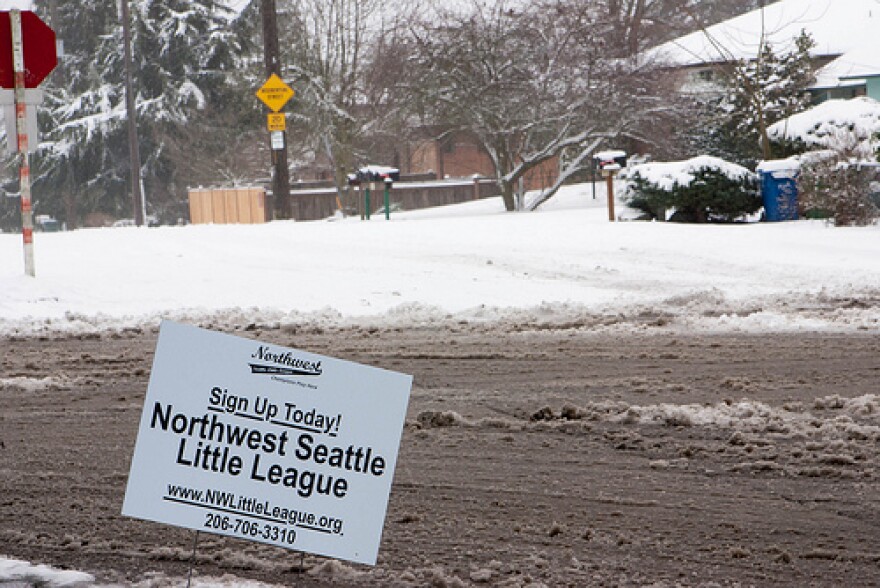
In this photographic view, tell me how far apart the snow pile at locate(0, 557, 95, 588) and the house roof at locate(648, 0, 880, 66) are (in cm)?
2704

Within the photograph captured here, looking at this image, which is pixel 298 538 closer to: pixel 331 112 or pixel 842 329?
pixel 842 329

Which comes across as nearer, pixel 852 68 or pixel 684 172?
pixel 684 172

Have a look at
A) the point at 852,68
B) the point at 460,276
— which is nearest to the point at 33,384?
the point at 460,276

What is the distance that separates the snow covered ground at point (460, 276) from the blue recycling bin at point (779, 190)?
802 mm

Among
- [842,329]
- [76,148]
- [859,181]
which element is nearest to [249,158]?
[76,148]

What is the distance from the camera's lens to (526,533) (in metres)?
5.14

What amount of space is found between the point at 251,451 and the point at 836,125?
17186 mm

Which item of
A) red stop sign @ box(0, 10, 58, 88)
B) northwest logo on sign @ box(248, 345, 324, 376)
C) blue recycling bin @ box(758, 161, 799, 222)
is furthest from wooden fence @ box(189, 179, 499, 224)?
northwest logo on sign @ box(248, 345, 324, 376)

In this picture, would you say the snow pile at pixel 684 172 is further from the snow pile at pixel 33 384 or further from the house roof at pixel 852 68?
the snow pile at pixel 33 384

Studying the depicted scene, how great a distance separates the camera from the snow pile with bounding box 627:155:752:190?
1930 centimetres

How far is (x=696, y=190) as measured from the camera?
1930 centimetres

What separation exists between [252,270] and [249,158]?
3013 centimetres

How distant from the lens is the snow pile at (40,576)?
4.46 meters

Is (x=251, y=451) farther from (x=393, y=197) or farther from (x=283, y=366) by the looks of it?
(x=393, y=197)
